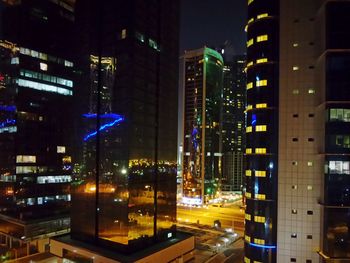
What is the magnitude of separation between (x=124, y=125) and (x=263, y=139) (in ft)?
66.2

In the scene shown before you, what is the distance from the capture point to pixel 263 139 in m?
45.5

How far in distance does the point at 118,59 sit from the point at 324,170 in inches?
1110

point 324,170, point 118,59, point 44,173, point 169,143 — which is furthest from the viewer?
point 44,173

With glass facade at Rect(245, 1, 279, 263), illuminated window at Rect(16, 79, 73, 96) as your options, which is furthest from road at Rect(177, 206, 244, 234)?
illuminated window at Rect(16, 79, 73, 96)

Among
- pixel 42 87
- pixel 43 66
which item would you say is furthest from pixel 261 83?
pixel 43 66

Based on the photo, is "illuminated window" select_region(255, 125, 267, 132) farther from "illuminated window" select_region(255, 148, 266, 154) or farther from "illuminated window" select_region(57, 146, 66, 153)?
"illuminated window" select_region(57, 146, 66, 153)

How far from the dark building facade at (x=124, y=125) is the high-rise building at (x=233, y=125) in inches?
4231

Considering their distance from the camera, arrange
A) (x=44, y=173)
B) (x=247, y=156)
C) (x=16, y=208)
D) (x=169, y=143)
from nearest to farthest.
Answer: (x=169, y=143), (x=247, y=156), (x=16, y=208), (x=44, y=173)

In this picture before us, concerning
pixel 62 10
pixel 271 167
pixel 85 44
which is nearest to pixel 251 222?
pixel 271 167

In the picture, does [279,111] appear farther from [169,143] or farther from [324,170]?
[169,143]

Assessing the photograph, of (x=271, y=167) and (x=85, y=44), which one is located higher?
(x=85, y=44)

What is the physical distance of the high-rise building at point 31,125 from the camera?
54375 millimetres

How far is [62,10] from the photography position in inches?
2488

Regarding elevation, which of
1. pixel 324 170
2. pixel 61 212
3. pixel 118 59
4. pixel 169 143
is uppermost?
pixel 118 59
